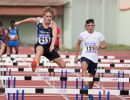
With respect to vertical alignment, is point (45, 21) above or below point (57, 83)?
above

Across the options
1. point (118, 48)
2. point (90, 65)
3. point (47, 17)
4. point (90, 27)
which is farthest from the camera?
point (118, 48)

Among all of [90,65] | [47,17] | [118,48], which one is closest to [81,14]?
[118,48]

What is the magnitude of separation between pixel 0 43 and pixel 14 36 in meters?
6.12

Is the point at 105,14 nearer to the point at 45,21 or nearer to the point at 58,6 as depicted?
the point at 58,6

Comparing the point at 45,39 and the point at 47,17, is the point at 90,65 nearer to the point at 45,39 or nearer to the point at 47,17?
the point at 45,39

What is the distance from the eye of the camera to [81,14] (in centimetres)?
3838

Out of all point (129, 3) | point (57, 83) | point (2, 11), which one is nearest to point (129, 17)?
point (129, 3)

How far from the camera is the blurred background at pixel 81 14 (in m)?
38.3

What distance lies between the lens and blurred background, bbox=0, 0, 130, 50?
126ft

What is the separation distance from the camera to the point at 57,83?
1470 centimetres

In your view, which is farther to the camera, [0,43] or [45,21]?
[0,43]

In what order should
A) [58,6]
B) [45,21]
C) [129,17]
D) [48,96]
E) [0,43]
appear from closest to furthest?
[45,21]
[48,96]
[0,43]
[129,17]
[58,6]

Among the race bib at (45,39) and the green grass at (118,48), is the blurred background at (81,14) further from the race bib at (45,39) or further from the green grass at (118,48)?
the race bib at (45,39)

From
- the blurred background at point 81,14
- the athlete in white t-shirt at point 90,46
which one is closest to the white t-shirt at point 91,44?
the athlete in white t-shirt at point 90,46
